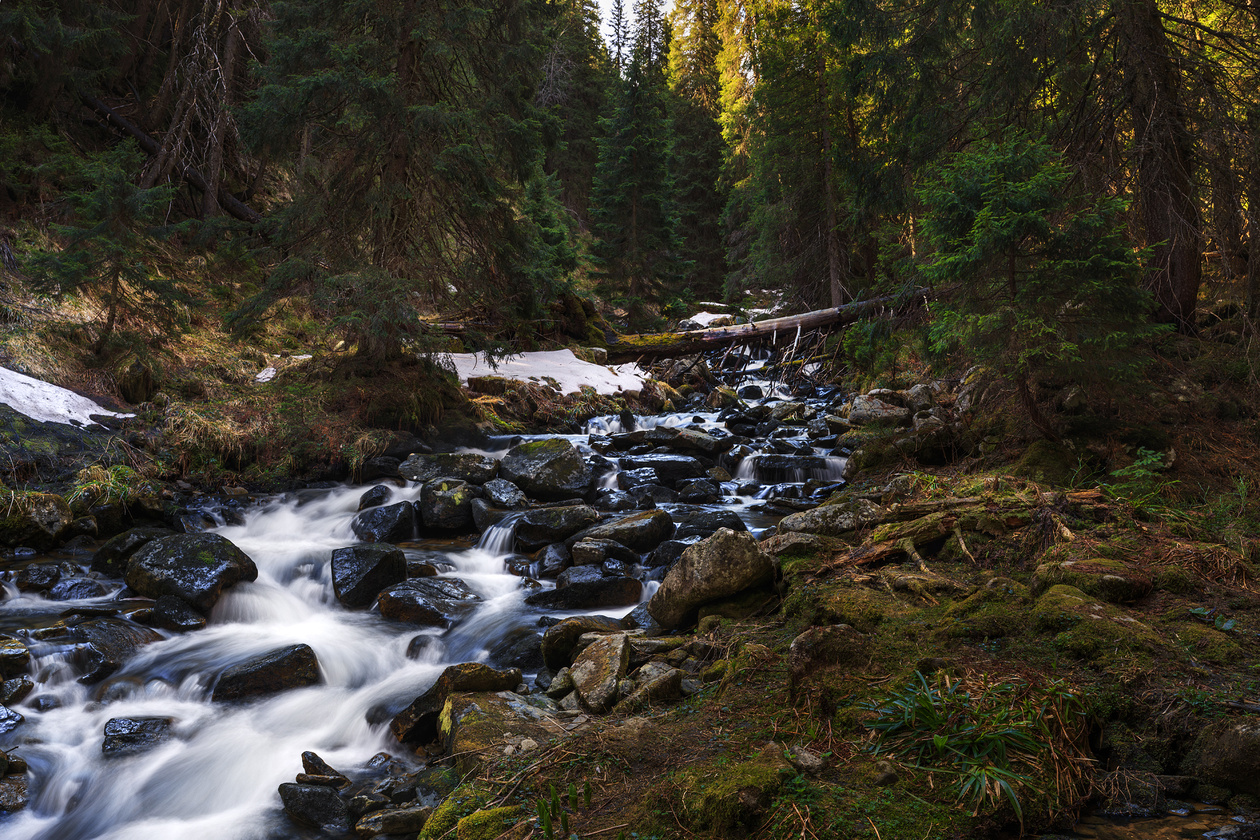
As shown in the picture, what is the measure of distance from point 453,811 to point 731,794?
1253 millimetres

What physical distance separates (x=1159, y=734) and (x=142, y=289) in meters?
12.9

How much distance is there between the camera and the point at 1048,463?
21.1 feet

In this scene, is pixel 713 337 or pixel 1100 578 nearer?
pixel 1100 578

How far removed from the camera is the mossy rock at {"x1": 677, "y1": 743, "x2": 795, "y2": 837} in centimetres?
227

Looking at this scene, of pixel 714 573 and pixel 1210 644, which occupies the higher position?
pixel 1210 644

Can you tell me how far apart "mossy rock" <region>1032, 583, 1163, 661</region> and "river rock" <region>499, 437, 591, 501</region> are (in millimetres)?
6996

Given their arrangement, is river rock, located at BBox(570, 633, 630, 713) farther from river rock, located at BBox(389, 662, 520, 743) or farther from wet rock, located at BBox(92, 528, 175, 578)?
wet rock, located at BBox(92, 528, 175, 578)

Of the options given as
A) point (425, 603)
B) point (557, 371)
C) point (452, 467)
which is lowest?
point (425, 603)

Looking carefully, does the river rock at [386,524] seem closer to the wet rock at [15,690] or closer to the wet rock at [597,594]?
the wet rock at [597,594]

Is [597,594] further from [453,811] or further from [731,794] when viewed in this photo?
[731,794]

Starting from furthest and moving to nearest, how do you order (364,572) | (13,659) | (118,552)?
1. (118,552)
2. (364,572)
3. (13,659)

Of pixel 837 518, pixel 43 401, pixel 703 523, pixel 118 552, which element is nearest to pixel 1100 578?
pixel 837 518

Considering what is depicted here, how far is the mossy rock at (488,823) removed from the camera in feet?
8.09

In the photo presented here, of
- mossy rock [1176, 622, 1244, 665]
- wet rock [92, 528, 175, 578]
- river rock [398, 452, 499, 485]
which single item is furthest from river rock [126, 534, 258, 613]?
mossy rock [1176, 622, 1244, 665]
